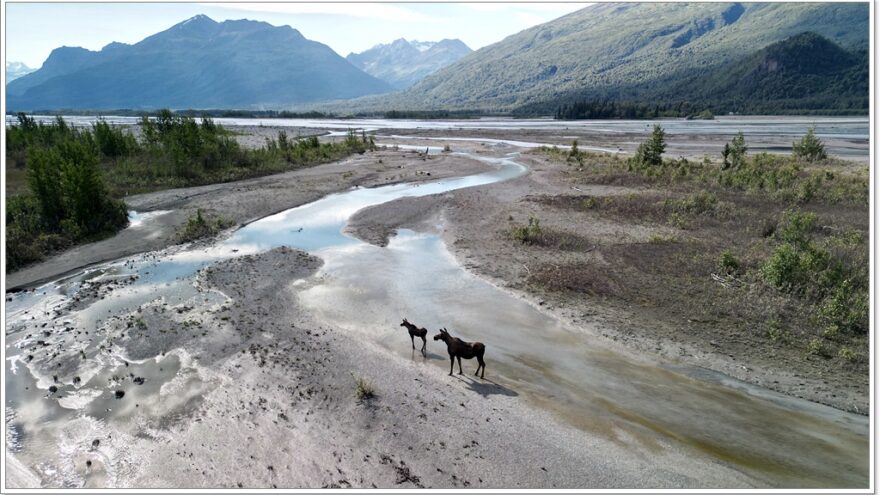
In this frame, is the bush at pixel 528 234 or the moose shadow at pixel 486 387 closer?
the moose shadow at pixel 486 387

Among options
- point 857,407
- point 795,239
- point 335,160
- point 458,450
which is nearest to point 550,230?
point 795,239

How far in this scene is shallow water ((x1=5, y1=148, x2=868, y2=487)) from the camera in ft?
32.0

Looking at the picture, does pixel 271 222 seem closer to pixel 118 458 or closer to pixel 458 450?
pixel 118 458

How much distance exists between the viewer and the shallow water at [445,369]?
9.75 meters

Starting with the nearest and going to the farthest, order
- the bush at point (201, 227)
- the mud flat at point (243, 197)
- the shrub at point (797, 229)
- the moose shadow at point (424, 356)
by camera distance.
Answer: the moose shadow at point (424, 356), the shrub at point (797, 229), the mud flat at point (243, 197), the bush at point (201, 227)

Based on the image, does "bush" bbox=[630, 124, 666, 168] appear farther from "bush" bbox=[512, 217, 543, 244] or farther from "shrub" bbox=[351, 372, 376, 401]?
"shrub" bbox=[351, 372, 376, 401]

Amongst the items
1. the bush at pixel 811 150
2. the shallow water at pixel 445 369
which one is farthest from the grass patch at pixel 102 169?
the bush at pixel 811 150

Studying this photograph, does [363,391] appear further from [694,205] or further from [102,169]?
[102,169]

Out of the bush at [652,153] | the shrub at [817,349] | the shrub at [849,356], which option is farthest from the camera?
the bush at [652,153]

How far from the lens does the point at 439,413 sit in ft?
35.8

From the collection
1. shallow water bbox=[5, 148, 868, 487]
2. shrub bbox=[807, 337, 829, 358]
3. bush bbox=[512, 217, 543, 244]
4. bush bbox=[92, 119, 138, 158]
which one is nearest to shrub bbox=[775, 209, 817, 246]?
shrub bbox=[807, 337, 829, 358]

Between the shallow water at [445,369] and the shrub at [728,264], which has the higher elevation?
the shrub at [728,264]

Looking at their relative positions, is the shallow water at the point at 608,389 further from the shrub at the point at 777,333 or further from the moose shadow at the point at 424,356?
the shrub at the point at 777,333

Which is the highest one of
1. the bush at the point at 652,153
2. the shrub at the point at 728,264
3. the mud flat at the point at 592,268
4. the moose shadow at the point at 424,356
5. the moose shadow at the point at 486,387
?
the bush at the point at 652,153
